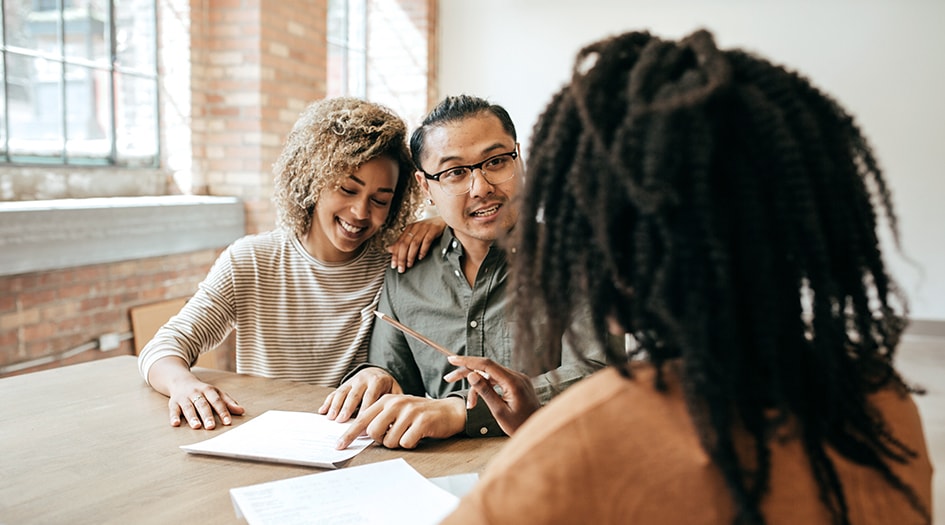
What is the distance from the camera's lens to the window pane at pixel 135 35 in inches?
143

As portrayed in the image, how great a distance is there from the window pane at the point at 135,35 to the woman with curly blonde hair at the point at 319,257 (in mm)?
2045

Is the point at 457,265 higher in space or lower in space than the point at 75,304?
higher

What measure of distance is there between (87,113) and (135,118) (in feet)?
1.00

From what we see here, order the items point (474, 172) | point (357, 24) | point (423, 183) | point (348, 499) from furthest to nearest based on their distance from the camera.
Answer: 1. point (357, 24)
2. point (423, 183)
3. point (474, 172)
4. point (348, 499)

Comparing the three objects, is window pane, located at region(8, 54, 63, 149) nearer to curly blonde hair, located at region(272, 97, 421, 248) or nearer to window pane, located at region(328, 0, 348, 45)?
curly blonde hair, located at region(272, 97, 421, 248)

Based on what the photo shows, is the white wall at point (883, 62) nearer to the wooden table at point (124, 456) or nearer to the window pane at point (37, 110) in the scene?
the window pane at point (37, 110)

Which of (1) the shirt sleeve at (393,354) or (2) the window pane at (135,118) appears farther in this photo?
(2) the window pane at (135,118)

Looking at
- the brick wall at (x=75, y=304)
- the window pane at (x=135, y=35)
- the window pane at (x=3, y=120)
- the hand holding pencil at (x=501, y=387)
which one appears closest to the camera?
the hand holding pencil at (x=501, y=387)

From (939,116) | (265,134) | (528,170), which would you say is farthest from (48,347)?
(939,116)

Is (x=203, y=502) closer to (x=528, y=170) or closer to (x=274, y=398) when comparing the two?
(x=274, y=398)

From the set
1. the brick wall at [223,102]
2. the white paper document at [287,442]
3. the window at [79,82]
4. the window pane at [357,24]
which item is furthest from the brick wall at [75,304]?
the window pane at [357,24]

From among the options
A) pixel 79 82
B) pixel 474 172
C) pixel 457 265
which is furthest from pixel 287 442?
pixel 79 82

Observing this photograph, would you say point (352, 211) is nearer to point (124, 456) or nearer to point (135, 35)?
point (124, 456)

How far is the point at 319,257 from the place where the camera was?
2.04 metres
